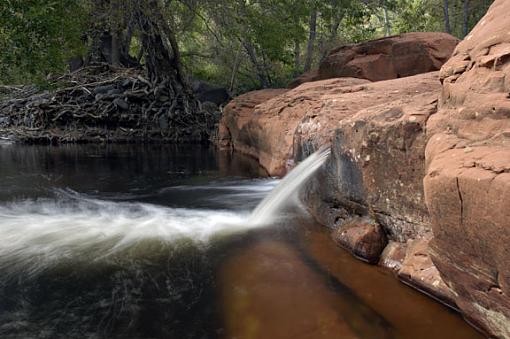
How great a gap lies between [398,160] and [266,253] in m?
1.54

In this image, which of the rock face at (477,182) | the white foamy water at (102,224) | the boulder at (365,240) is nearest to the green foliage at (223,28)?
the white foamy water at (102,224)

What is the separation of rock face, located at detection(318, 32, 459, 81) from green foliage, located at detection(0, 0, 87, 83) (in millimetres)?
8377

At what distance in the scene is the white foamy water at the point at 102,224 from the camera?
14.4ft

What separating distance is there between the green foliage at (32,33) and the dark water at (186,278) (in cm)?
291

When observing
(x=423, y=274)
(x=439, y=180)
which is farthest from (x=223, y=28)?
(x=439, y=180)

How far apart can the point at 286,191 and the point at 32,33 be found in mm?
5877

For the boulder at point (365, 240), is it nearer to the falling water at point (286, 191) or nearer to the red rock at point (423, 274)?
the red rock at point (423, 274)

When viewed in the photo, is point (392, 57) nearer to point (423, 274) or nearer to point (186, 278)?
point (423, 274)

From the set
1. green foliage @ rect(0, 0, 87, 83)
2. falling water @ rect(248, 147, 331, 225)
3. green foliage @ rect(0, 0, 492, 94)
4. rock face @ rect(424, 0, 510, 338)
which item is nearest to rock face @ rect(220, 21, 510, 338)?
rock face @ rect(424, 0, 510, 338)

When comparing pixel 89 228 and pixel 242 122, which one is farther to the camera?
pixel 242 122

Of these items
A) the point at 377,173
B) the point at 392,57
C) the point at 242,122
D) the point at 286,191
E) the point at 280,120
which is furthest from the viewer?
the point at 392,57

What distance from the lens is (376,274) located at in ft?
12.4

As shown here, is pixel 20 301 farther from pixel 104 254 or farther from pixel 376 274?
pixel 376 274

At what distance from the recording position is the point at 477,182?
2.54m
